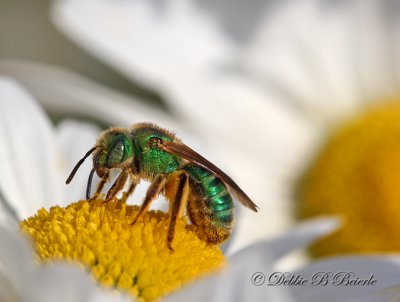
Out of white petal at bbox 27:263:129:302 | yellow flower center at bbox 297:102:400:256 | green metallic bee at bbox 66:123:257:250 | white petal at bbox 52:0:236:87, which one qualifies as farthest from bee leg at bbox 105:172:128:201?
white petal at bbox 52:0:236:87

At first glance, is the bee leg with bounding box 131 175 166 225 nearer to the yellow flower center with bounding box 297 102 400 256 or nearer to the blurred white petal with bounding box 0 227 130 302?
the blurred white petal with bounding box 0 227 130 302

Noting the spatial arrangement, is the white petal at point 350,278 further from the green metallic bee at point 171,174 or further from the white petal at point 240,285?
the white petal at point 240,285

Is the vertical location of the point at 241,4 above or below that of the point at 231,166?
above

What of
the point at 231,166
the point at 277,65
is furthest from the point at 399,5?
the point at 231,166

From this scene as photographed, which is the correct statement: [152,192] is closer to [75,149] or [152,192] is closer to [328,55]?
[75,149]

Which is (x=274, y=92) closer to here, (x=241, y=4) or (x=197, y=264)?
(x=241, y=4)

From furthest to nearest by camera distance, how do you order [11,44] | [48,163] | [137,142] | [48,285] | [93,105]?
1. [11,44]
2. [93,105]
3. [48,163]
4. [137,142]
5. [48,285]

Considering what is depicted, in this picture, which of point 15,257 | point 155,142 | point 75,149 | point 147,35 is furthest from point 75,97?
point 15,257
